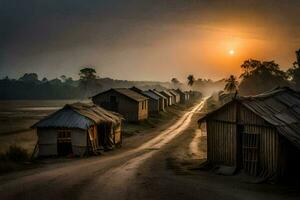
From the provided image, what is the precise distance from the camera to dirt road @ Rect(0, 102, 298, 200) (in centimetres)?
2095

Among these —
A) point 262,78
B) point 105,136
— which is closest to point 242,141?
point 105,136

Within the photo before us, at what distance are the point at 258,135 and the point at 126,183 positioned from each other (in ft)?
29.3

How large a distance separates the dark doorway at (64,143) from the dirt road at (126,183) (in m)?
4.39

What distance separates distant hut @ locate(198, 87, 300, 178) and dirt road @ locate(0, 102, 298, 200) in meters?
1.84

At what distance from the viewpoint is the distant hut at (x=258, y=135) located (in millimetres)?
24016

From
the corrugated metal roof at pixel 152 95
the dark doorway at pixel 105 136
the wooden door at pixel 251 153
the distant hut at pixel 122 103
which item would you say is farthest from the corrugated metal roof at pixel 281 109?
the corrugated metal roof at pixel 152 95

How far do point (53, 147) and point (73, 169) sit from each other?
9863 millimetres

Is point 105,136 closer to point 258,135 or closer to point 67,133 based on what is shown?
point 67,133

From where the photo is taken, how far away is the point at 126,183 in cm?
2380

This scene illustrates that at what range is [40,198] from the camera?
67.3 ft

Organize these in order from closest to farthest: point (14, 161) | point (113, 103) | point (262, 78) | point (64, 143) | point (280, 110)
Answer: point (280, 110) < point (14, 161) < point (64, 143) < point (113, 103) < point (262, 78)

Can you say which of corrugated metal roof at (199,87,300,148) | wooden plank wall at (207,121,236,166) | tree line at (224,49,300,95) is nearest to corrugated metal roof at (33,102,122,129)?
wooden plank wall at (207,121,236,166)

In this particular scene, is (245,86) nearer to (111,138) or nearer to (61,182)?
(111,138)

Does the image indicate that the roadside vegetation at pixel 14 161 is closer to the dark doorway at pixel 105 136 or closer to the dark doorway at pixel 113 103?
the dark doorway at pixel 105 136
